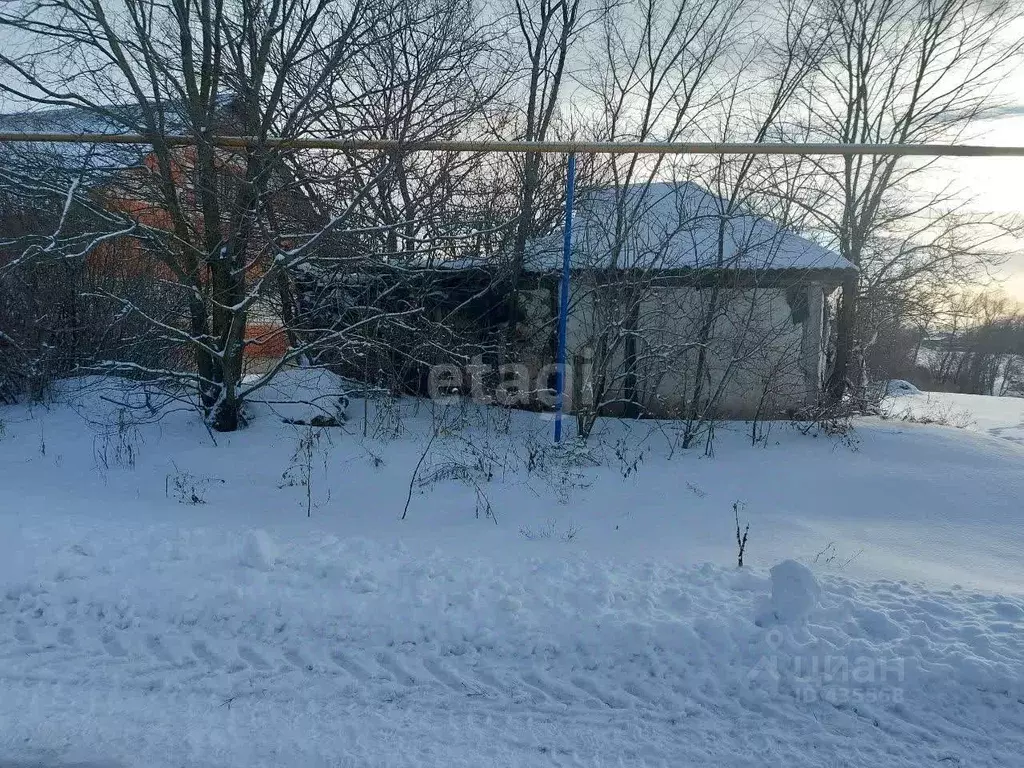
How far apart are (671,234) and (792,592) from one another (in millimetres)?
4921

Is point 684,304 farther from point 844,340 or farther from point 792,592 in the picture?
point 792,592

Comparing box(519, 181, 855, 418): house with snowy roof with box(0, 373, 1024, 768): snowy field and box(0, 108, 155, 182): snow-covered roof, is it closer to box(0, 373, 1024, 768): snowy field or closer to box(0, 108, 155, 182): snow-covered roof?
box(0, 373, 1024, 768): snowy field

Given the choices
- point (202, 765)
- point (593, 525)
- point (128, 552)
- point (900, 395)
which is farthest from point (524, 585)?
point (900, 395)

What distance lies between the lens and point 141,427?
817 centimetres

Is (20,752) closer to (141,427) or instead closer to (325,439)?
(325,439)

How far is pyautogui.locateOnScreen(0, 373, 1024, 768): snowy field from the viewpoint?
9.83ft

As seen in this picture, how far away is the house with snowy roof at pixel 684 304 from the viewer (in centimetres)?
824

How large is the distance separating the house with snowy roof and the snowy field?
5.68ft

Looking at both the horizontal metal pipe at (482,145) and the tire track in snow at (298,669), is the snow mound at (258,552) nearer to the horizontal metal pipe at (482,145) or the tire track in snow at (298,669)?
the tire track in snow at (298,669)

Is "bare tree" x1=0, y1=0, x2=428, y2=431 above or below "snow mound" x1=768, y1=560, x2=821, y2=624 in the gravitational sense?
above

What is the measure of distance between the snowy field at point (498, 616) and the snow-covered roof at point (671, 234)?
8.67 feet

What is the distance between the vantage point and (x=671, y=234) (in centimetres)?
802
